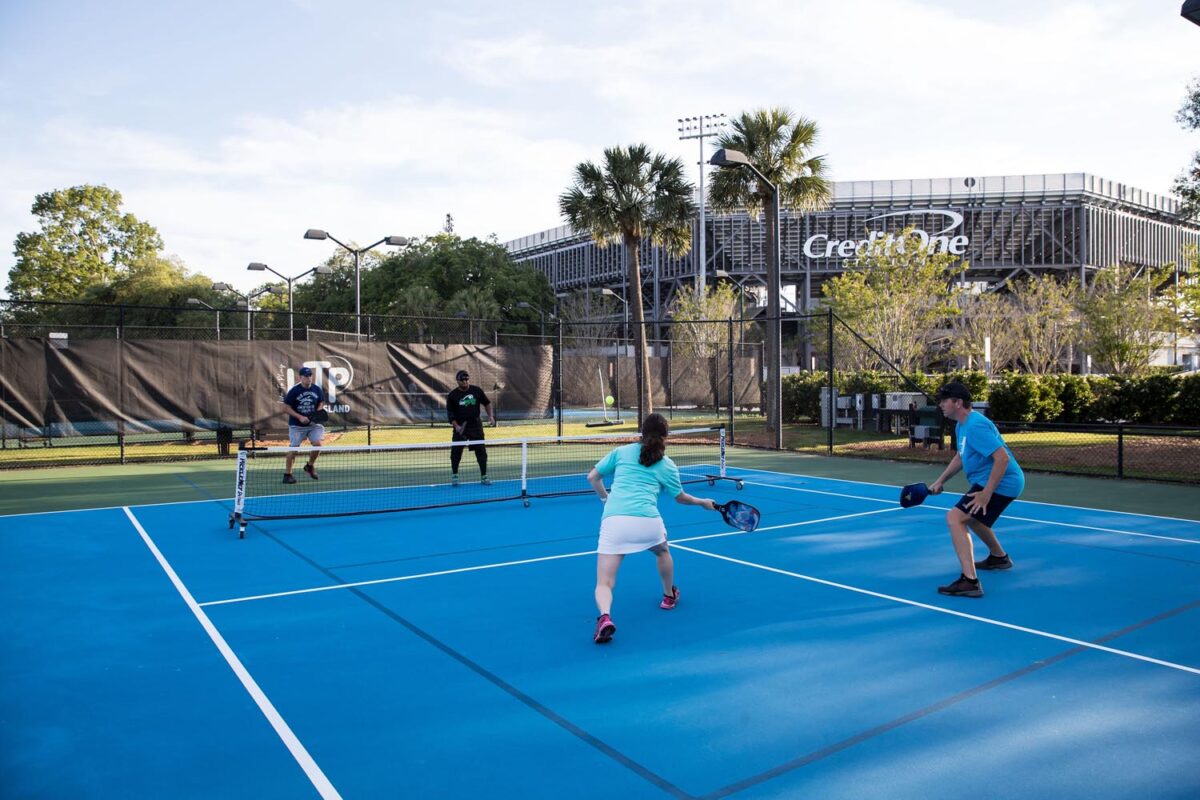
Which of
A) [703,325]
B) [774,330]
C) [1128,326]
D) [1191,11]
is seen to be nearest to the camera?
[1191,11]

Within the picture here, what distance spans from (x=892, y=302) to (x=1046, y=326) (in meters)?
15.2

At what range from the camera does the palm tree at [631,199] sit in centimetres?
2473

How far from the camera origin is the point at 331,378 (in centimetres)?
1917

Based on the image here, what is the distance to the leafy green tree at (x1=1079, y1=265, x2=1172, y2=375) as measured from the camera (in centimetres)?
3222

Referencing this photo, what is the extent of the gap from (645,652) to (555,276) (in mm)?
79749

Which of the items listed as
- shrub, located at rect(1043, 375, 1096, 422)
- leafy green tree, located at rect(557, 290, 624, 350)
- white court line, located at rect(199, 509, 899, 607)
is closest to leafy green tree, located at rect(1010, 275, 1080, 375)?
shrub, located at rect(1043, 375, 1096, 422)

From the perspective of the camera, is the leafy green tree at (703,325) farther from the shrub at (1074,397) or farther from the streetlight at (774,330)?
the streetlight at (774,330)

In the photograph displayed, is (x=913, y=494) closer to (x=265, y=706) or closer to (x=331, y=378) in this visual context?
(x=265, y=706)

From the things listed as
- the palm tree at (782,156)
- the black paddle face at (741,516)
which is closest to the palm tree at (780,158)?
the palm tree at (782,156)

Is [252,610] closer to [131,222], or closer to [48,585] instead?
[48,585]

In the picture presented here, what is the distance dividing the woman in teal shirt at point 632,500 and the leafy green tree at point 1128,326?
32.5 metres

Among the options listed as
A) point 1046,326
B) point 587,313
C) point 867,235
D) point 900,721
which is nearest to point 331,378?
point 900,721

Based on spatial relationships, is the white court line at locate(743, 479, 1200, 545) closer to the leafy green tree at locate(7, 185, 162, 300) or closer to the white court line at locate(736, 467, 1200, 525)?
the white court line at locate(736, 467, 1200, 525)

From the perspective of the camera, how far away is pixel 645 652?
5.58 metres
